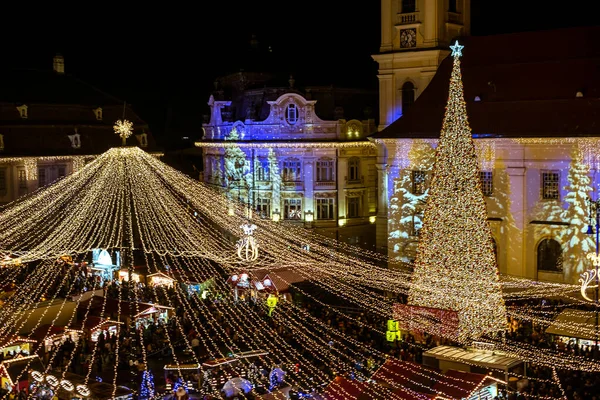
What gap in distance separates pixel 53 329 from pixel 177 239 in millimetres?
13166

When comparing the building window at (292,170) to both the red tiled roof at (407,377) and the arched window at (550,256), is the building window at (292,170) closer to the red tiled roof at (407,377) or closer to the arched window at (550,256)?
the arched window at (550,256)

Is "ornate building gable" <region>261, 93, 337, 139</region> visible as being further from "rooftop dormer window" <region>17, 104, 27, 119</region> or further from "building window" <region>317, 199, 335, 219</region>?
"rooftop dormer window" <region>17, 104, 27, 119</region>

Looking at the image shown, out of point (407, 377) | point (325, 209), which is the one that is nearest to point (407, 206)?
point (325, 209)

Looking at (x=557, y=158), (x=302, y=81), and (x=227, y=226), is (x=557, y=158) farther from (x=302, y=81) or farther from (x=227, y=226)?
(x=302, y=81)

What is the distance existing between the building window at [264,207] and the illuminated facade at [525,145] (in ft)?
41.2

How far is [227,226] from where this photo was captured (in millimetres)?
46969

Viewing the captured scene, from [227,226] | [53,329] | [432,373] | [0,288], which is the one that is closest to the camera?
[432,373]

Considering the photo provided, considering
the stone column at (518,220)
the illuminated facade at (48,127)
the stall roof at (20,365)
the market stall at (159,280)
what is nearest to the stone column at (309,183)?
the illuminated facade at (48,127)

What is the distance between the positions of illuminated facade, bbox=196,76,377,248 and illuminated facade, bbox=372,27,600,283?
1042 cm

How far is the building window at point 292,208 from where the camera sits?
54250 millimetres

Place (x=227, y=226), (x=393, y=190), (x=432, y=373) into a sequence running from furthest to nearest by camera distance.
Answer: (x=227, y=226) → (x=393, y=190) → (x=432, y=373)

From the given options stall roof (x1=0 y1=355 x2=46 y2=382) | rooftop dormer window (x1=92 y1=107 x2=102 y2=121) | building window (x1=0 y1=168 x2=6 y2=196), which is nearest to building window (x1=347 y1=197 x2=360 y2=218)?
rooftop dormer window (x1=92 y1=107 x2=102 y2=121)

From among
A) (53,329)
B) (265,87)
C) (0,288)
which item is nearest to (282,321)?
(53,329)

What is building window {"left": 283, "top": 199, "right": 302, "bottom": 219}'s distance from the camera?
2136 inches
